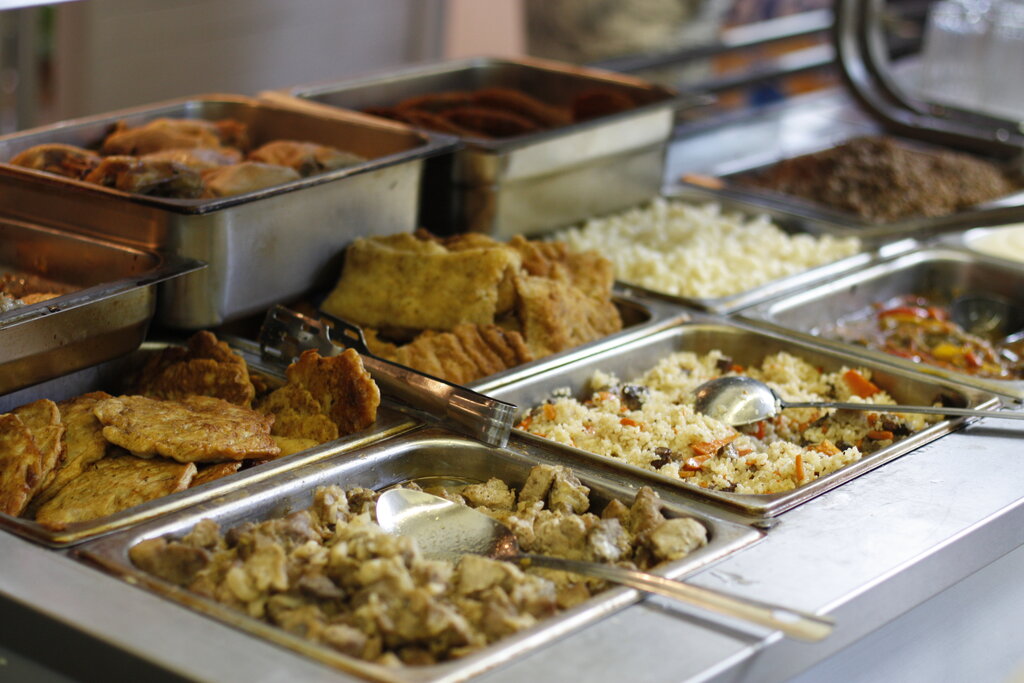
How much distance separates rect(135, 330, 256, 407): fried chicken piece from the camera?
1956 mm

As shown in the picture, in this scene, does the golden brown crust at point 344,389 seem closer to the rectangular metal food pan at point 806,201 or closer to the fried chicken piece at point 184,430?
the fried chicken piece at point 184,430

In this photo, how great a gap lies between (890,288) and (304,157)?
4.54ft

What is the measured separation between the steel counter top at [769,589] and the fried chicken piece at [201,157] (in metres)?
1.02

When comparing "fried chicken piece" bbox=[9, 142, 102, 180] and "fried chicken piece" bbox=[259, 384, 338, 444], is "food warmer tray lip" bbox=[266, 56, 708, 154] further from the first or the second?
"fried chicken piece" bbox=[259, 384, 338, 444]

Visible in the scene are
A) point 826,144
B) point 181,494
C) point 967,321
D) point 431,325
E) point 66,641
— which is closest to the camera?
point 66,641

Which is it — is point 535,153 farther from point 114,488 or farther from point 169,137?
point 114,488

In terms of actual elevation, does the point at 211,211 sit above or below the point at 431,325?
above

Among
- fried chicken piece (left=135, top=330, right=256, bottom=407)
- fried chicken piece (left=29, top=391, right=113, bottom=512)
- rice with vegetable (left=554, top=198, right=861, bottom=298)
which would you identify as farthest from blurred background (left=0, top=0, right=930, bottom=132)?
fried chicken piece (left=29, top=391, right=113, bottom=512)

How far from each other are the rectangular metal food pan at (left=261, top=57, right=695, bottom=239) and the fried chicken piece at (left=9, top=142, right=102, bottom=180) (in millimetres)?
597

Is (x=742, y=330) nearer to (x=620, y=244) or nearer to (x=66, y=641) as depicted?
(x=620, y=244)

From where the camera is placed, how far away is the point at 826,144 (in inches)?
146

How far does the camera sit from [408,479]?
1809 mm

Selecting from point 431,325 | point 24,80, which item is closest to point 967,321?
point 431,325

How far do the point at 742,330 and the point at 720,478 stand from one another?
636mm
